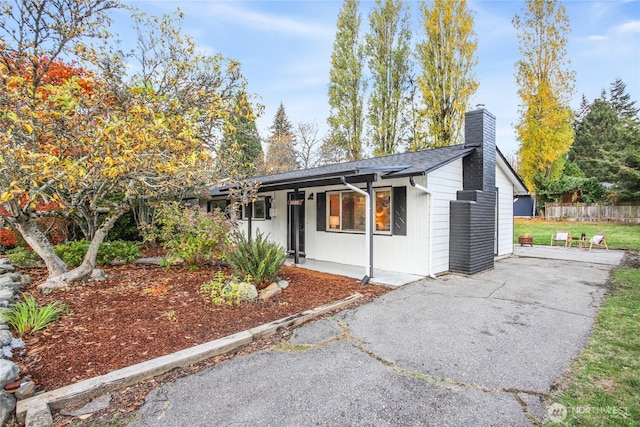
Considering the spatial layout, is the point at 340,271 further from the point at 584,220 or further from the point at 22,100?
the point at 584,220

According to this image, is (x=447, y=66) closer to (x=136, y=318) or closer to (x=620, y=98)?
(x=136, y=318)

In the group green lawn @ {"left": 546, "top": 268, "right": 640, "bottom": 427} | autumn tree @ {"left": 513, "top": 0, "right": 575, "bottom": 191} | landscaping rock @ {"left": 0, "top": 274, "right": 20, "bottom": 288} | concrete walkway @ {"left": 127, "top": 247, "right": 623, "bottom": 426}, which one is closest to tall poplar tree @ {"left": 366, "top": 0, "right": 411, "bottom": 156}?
autumn tree @ {"left": 513, "top": 0, "right": 575, "bottom": 191}

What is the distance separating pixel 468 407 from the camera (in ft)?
7.67

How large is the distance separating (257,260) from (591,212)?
2136 centimetres

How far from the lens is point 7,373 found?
7.50 ft

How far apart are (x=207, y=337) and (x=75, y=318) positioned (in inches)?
71.4

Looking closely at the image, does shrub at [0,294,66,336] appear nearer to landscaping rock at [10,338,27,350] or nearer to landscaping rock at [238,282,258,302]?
landscaping rock at [10,338,27,350]

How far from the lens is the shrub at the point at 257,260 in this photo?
209 inches

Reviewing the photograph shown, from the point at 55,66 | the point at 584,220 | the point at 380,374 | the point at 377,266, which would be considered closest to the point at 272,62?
the point at 55,66

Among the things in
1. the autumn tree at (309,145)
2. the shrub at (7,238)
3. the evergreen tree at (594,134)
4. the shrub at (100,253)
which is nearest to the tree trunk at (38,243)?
the shrub at (100,253)

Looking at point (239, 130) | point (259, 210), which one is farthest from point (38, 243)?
point (259, 210)

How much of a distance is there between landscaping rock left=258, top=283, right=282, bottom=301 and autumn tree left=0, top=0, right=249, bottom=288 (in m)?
2.24

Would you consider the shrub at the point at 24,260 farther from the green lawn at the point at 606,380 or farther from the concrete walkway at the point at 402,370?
the green lawn at the point at 606,380

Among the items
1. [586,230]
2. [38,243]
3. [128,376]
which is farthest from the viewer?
[586,230]
